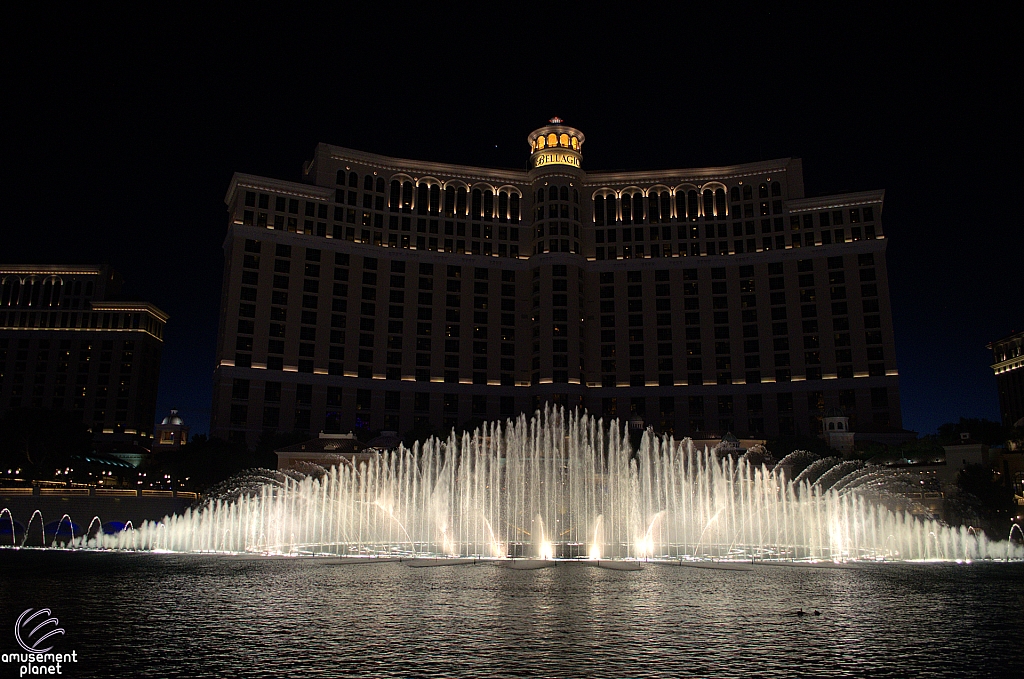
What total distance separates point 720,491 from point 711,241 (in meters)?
72.8

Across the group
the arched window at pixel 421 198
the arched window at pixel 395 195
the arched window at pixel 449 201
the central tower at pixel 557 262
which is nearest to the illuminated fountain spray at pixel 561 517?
the central tower at pixel 557 262

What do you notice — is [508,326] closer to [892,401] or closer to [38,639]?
[892,401]

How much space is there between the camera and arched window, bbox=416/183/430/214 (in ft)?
376

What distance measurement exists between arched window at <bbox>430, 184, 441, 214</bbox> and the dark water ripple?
9164 centimetres

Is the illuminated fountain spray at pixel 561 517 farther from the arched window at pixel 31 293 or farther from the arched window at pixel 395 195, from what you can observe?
the arched window at pixel 31 293

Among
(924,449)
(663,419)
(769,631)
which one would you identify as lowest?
(769,631)

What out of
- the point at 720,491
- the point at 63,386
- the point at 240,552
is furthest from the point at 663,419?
the point at 63,386

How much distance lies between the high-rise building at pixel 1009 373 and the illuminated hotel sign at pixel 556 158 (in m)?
90.0

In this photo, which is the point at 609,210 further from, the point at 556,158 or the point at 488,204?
the point at 488,204

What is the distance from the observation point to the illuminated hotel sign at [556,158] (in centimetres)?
11612

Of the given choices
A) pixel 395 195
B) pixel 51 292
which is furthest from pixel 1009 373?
pixel 51 292

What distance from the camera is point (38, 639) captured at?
50.1 ft

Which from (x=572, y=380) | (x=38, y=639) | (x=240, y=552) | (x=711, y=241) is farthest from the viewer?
(x=711, y=241)

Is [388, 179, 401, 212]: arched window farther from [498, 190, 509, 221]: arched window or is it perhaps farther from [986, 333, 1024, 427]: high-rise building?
[986, 333, 1024, 427]: high-rise building
